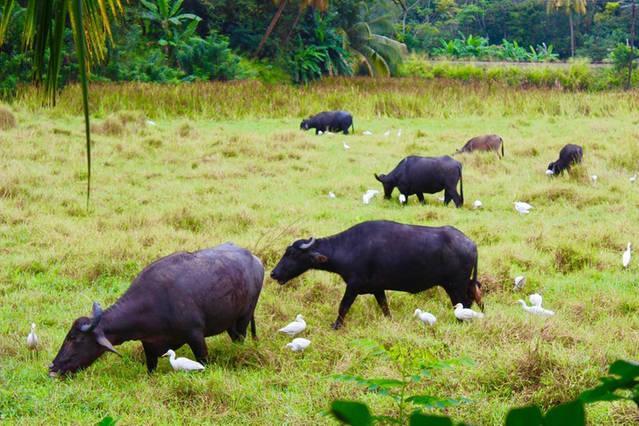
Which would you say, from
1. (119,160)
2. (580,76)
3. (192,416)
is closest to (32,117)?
(119,160)

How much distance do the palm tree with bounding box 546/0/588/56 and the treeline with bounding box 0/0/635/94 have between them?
0.07 meters

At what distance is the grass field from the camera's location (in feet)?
15.1

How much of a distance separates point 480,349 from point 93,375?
2.32m

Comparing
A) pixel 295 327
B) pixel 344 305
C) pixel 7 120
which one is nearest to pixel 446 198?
pixel 344 305

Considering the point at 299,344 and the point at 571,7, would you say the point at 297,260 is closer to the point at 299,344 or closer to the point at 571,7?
the point at 299,344

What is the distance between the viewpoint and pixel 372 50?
34094 mm

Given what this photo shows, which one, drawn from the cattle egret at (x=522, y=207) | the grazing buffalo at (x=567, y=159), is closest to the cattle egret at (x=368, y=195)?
the cattle egret at (x=522, y=207)

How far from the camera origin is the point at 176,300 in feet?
16.7

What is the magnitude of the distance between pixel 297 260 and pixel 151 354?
1474mm

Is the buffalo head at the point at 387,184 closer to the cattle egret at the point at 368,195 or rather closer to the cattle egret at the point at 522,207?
the cattle egret at the point at 368,195

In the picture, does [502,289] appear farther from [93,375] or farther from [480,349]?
[93,375]

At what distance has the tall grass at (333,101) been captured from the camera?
61.6ft

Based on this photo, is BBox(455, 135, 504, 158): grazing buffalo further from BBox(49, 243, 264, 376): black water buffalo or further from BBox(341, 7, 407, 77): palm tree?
BBox(341, 7, 407, 77): palm tree

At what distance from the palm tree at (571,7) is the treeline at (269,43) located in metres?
0.07
